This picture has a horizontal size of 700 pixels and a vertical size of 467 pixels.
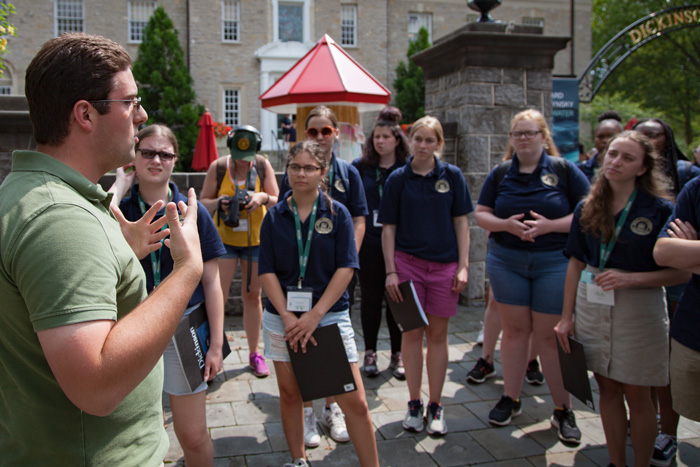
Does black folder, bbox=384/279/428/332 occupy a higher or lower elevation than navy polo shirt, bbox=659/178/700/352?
lower

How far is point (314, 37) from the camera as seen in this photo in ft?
93.7

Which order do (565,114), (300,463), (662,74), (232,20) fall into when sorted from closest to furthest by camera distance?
(300,463)
(565,114)
(232,20)
(662,74)

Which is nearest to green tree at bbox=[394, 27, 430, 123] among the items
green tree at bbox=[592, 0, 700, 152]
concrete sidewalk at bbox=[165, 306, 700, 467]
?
green tree at bbox=[592, 0, 700, 152]

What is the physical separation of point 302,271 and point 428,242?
1220 millimetres

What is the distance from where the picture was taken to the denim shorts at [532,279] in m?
3.77

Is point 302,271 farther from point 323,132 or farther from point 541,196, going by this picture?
point 541,196

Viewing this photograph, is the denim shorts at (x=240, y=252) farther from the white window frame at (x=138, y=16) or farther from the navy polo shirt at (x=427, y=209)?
the white window frame at (x=138, y=16)

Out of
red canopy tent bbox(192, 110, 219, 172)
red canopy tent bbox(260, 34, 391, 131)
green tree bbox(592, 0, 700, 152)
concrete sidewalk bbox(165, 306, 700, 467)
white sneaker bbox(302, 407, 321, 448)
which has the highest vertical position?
green tree bbox(592, 0, 700, 152)

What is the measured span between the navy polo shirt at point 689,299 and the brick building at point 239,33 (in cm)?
2561

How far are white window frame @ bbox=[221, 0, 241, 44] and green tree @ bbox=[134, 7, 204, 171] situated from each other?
293 centimetres

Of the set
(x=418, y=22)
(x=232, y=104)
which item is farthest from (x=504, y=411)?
(x=418, y=22)

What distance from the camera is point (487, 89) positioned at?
6.68 m

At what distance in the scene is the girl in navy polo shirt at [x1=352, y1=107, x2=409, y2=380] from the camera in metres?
4.76

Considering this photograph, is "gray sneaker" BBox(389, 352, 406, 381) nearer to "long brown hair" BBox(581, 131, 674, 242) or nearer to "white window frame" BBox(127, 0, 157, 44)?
"long brown hair" BBox(581, 131, 674, 242)
